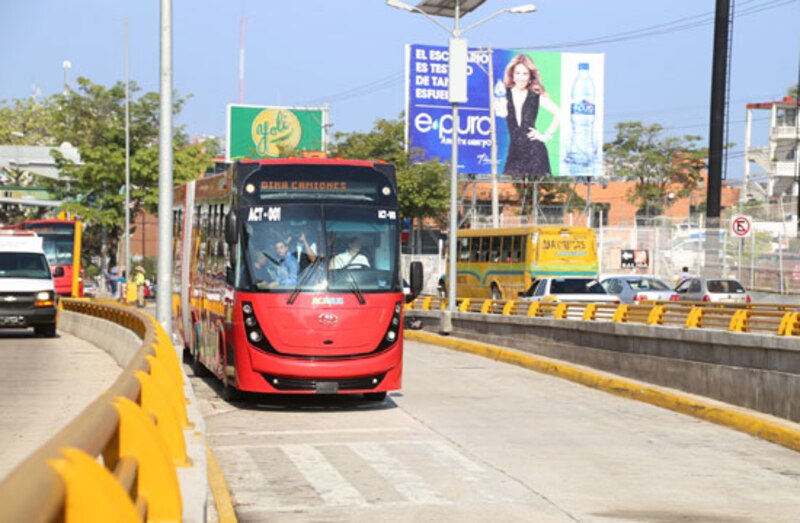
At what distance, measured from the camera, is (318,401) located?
1844 cm

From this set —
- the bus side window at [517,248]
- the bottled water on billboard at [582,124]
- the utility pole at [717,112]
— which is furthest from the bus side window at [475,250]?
the bottled water on billboard at [582,124]

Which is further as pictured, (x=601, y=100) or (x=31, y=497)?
(x=601, y=100)

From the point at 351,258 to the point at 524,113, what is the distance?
58.1 metres

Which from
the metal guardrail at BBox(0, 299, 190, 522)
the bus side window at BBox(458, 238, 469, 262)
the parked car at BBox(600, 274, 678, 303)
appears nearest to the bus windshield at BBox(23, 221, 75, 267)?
the bus side window at BBox(458, 238, 469, 262)

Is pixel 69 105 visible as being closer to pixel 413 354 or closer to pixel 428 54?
pixel 428 54

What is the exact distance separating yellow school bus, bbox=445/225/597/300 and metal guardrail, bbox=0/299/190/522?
117 ft

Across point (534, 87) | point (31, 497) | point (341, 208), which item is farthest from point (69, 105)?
point (31, 497)

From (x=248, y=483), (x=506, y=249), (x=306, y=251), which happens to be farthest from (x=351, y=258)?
(x=506, y=249)

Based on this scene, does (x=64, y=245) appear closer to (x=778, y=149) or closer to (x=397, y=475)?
(x=397, y=475)

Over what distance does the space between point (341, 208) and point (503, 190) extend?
8817 centimetres

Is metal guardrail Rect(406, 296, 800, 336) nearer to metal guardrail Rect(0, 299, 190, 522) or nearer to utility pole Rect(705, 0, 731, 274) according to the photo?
metal guardrail Rect(0, 299, 190, 522)

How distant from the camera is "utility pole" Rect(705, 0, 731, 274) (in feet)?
156

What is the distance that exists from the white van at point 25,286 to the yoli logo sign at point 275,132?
176ft

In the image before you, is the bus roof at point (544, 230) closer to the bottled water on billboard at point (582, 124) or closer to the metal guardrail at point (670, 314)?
the metal guardrail at point (670, 314)
